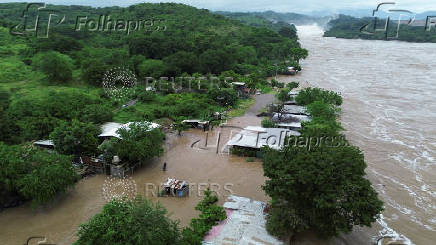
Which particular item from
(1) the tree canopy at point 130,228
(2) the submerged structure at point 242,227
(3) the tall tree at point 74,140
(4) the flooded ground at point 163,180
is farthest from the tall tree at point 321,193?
(3) the tall tree at point 74,140

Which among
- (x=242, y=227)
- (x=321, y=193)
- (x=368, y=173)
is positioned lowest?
(x=242, y=227)

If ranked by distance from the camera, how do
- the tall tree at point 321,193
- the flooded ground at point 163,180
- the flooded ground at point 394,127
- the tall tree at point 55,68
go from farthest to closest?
the tall tree at point 55,68 < the flooded ground at point 394,127 < the flooded ground at point 163,180 < the tall tree at point 321,193

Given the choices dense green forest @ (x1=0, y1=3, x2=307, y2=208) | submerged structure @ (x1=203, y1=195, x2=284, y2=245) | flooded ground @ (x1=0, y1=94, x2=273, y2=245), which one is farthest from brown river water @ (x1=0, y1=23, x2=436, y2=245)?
submerged structure @ (x1=203, y1=195, x2=284, y2=245)

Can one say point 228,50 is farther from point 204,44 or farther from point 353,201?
point 353,201

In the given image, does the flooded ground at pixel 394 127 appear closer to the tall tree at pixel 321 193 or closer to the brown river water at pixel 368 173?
the brown river water at pixel 368 173

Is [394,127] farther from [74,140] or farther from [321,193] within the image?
[74,140]

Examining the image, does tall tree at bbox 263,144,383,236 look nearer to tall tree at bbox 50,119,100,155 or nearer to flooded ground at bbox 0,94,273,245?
flooded ground at bbox 0,94,273,245

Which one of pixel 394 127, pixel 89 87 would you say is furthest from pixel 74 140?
pixel 394 127

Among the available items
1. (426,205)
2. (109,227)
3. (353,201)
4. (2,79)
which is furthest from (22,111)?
(426,205)
